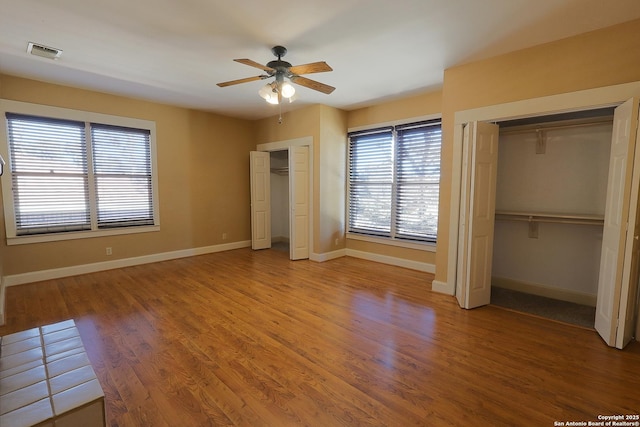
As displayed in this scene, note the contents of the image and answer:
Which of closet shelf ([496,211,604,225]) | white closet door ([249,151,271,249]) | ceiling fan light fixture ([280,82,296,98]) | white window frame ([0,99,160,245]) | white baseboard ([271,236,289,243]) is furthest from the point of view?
white baseboard ([271,236,289,243])

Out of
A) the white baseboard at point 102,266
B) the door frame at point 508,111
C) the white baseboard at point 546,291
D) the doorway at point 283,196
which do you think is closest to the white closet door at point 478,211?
the door frame at point 508,111

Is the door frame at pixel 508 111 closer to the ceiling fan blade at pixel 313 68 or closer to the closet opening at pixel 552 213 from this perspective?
the closet opening at pixel 552 213

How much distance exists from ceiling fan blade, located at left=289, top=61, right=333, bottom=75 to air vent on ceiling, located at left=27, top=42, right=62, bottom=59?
265 cm

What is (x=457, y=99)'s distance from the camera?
359 cm

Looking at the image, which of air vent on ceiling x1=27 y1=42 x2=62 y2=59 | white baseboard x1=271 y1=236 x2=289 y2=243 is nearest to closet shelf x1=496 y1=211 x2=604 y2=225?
white baseboard x1=271 y1=236 x2=289 y2=243

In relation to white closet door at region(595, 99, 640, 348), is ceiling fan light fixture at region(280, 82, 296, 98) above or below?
above

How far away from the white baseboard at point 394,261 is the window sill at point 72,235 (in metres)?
3.77

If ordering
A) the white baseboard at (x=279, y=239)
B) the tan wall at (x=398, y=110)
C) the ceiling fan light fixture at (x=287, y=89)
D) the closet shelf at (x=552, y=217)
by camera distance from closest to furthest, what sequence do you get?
the ceiling fan light fixture at (x=287, y=89) < the closet shelf at (x=552, y=217) < the tan wall at (x=398, y=110) < the white baseboard at (x=279, y=239)

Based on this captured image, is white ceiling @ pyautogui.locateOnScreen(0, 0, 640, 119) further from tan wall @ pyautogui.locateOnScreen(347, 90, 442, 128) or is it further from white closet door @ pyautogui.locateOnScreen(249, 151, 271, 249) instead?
white closet door @ pyautogui.locateOnScreen(249, 151, 271, 249)

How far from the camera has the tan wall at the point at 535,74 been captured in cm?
262

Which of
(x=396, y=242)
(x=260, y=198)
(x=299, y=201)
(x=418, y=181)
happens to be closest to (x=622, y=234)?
(x=418, y=181)

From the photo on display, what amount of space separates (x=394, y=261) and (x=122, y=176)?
493cm

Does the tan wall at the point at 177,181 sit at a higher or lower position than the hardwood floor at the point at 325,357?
higher

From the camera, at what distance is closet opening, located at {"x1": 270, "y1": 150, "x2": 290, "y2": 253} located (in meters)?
7.35
